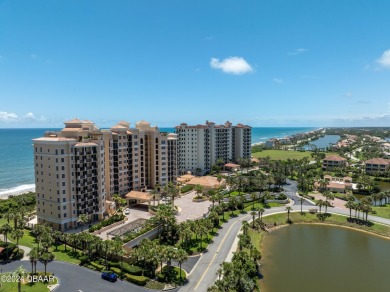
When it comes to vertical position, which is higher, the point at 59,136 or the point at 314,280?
the point at 59,136

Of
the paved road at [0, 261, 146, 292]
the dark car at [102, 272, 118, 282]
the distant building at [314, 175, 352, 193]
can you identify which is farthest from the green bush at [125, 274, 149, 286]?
the distant building at [314, 175, 352, 193]

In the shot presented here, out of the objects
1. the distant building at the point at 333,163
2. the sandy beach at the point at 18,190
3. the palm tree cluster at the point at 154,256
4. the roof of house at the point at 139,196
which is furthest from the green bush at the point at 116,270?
the distant building at the point at 333,163

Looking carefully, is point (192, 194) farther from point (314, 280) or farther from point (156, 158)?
point (314, 280)

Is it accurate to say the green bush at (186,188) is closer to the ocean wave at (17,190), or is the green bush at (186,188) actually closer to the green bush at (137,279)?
the green bush at (137,279)

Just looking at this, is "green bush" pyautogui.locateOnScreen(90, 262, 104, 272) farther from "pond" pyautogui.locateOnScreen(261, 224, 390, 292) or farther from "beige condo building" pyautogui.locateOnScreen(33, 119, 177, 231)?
"pond" pyautogui.locateOnScreen(261, 224, 390, 292)

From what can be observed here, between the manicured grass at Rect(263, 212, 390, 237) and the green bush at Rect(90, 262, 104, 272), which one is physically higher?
the green bush at Rect(90, 262, 104, 272)

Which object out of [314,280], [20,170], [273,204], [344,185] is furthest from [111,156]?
[20,170]
